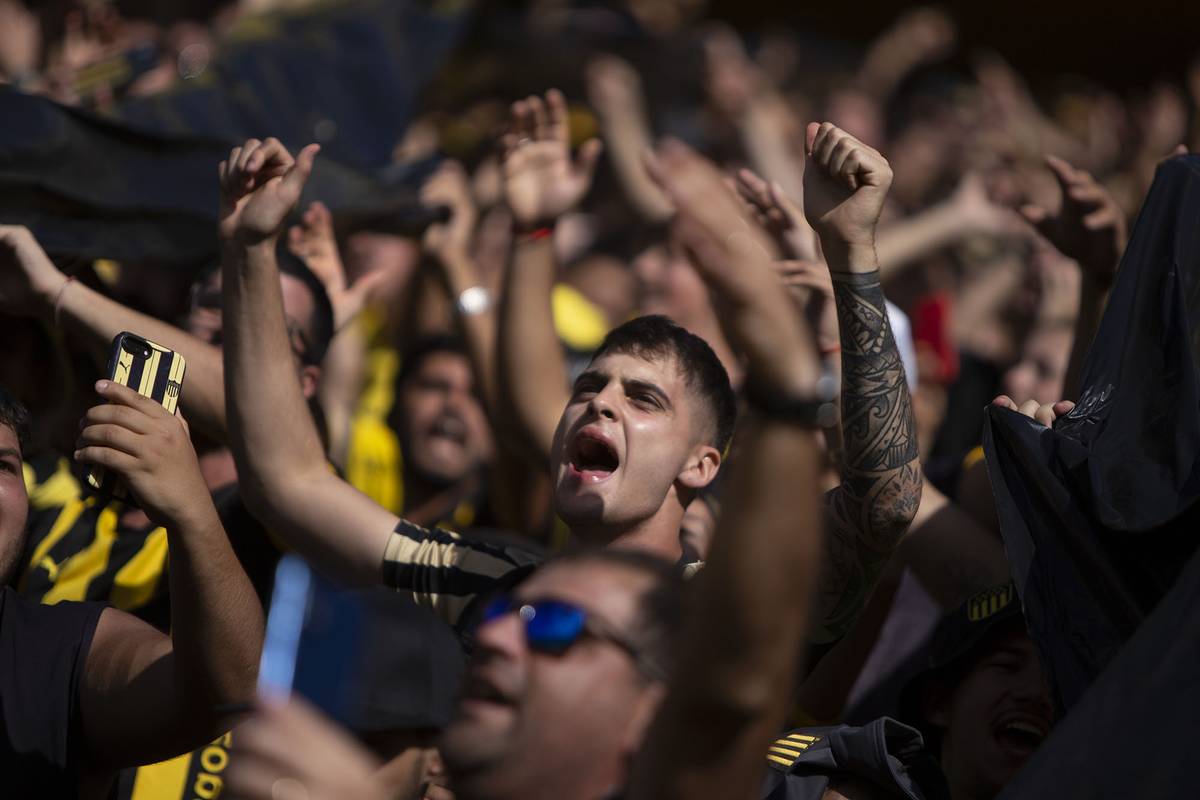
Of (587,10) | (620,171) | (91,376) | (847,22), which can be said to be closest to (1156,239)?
(91,376)

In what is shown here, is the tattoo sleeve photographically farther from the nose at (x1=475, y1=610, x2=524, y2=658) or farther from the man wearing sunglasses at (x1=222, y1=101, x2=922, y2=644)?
the nose at (x1=475, y1=610, x2=524, y2=658)

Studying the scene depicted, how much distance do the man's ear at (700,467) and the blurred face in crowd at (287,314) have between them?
1.09m

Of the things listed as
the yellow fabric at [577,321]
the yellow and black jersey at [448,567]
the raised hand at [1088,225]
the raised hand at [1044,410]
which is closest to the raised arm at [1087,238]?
the raised hand at [1088,225]

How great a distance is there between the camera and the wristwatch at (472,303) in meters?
4.79

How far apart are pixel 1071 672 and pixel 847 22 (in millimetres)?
10548

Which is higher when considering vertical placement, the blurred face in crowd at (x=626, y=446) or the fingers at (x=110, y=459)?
the fingers at (x=110, y=459)

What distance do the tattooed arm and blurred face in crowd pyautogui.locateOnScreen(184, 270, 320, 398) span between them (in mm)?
1450

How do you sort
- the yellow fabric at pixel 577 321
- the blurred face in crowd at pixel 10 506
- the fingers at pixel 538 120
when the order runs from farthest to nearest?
the yellow fabric at pixel 577 321, the fingers at pixel 538 120, the blurred face in crowd at pixel 10 506

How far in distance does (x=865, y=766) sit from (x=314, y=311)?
191 cm

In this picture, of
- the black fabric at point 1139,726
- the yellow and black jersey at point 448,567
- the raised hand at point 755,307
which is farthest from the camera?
the yellow and black jersey at point 448,567

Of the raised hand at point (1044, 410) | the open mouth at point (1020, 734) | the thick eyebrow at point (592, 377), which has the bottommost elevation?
the open mouth at point (1020, 734)

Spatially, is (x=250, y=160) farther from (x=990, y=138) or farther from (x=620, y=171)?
(x=990, y=138)

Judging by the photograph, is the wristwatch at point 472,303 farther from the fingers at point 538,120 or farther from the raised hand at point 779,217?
the raised hand at point 779,217

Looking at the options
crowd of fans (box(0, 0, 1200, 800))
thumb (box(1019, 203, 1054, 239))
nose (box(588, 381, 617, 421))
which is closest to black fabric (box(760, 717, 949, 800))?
crowd of fans (box(0, 0, 1200, 800))
